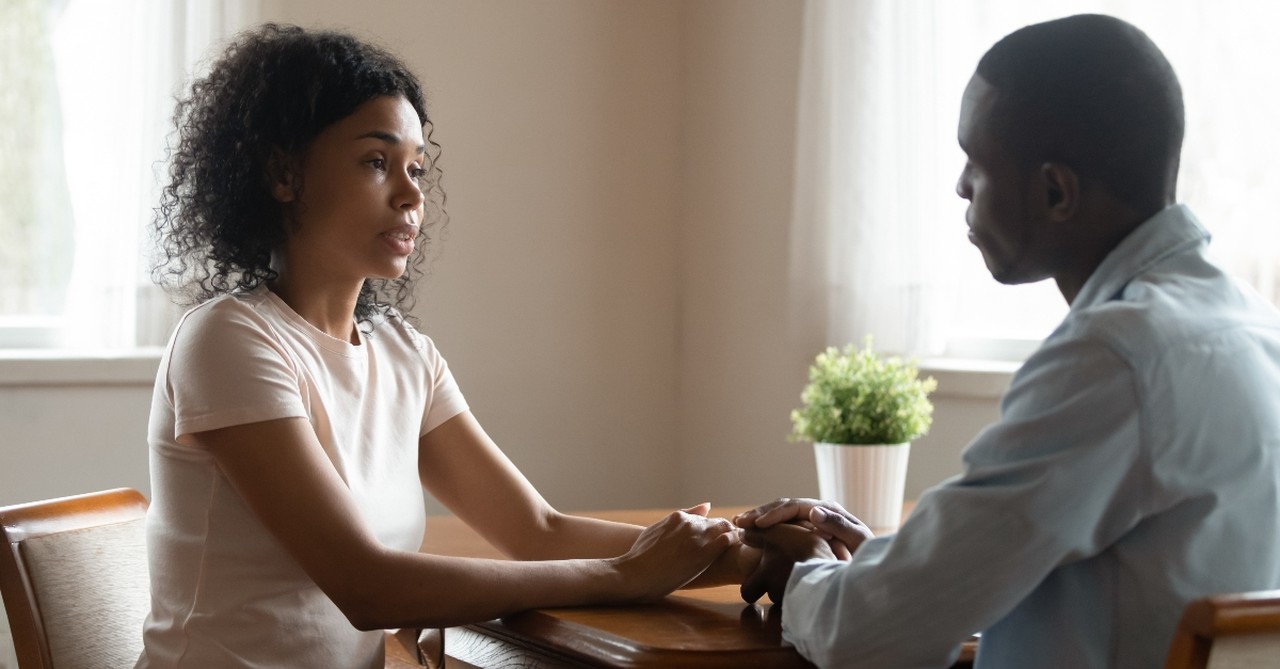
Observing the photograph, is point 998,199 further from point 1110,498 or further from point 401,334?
point 401,334

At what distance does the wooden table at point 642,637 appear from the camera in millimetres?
1234

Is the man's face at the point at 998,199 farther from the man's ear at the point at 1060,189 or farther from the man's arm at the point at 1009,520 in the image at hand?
the man's arm at the point at 1009,520

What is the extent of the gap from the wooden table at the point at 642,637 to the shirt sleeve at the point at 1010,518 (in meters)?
0.14

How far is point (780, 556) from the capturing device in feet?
4.90

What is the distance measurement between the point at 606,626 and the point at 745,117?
296cm

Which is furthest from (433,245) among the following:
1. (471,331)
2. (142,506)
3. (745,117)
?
(142,506)

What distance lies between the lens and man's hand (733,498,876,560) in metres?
1.54

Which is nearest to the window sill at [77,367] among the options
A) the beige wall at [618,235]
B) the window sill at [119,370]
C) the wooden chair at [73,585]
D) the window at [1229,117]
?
the window sill at [119,370]

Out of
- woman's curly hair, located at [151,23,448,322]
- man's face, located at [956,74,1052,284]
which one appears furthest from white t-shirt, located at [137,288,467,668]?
man's face, located at [956,74,1052,284]

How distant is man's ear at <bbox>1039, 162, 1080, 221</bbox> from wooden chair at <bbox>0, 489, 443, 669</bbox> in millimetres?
1002

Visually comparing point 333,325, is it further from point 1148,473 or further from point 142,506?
point 1148,473

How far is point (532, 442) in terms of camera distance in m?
4.18

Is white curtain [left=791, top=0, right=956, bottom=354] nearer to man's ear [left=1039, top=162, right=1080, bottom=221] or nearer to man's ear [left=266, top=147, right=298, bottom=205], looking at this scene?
man's ear [left=266, top=147, right=298, bottom=205]

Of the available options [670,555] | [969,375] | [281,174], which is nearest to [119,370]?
[281,174]
